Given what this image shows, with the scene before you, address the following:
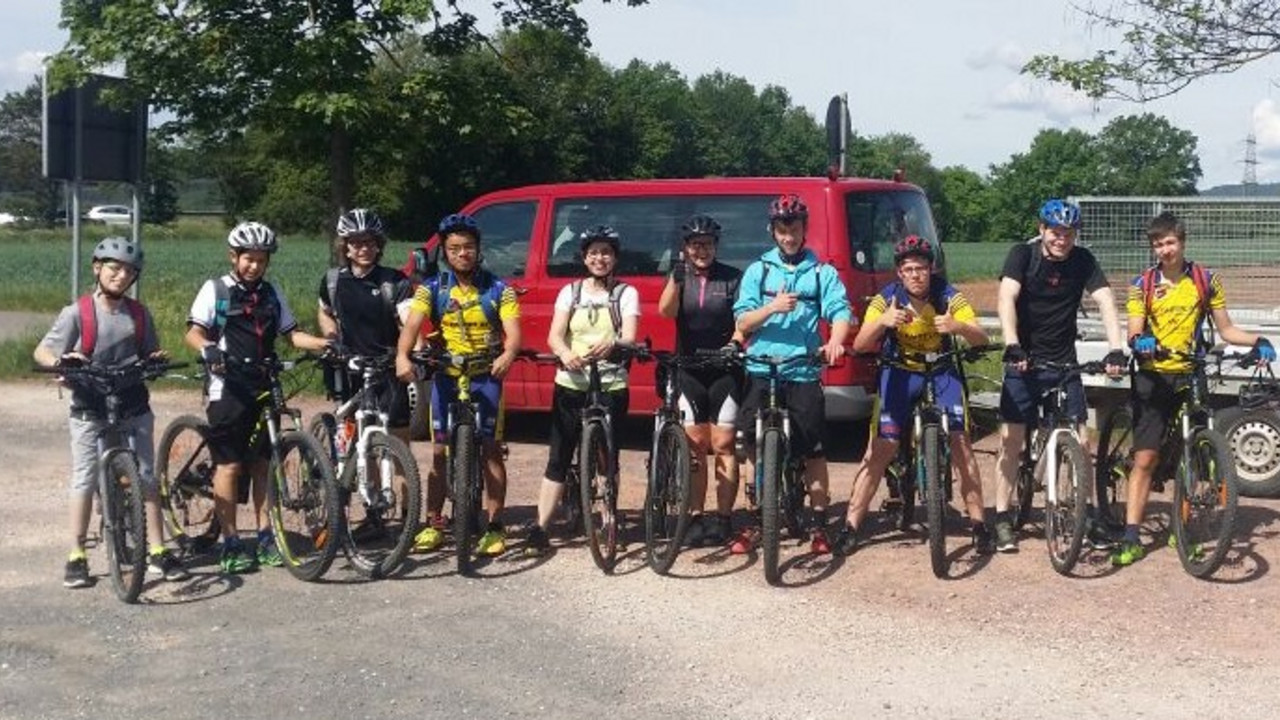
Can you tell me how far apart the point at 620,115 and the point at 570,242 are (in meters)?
49.3

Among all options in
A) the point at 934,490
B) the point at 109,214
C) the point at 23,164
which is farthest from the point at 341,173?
the point at 23,164

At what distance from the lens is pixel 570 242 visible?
10.4 metres

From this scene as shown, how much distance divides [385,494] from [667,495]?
4.41 ft

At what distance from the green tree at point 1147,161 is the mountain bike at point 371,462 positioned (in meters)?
64.2

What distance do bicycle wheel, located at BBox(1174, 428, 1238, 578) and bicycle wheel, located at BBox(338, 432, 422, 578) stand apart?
11.4ft

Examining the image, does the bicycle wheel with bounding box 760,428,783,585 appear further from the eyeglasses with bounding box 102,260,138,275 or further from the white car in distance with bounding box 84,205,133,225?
the white car in distance with bounding box 84,205,133,225

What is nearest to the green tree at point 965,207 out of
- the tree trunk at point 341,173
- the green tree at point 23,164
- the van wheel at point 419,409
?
the green tree at point 23,164

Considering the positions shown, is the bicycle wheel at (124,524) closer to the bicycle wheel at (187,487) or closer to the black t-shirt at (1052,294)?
the bicycle wheel at (187,487)

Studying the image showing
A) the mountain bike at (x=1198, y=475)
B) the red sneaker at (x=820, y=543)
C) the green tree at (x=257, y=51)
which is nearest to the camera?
the mountain bike at (x=1198, y=475)

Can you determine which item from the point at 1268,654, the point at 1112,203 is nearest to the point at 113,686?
the point at 1268,654

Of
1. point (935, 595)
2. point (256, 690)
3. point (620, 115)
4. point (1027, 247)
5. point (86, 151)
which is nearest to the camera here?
point (256, 690)

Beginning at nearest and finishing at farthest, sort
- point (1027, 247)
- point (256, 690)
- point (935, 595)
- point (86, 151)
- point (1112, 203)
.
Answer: point (256, 690) < point (935, 595) < point (1027, 247) < point (1112, 203) < point (86, 151)

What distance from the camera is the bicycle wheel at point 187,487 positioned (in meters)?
7.41

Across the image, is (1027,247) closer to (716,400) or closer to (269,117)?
(716,400)
